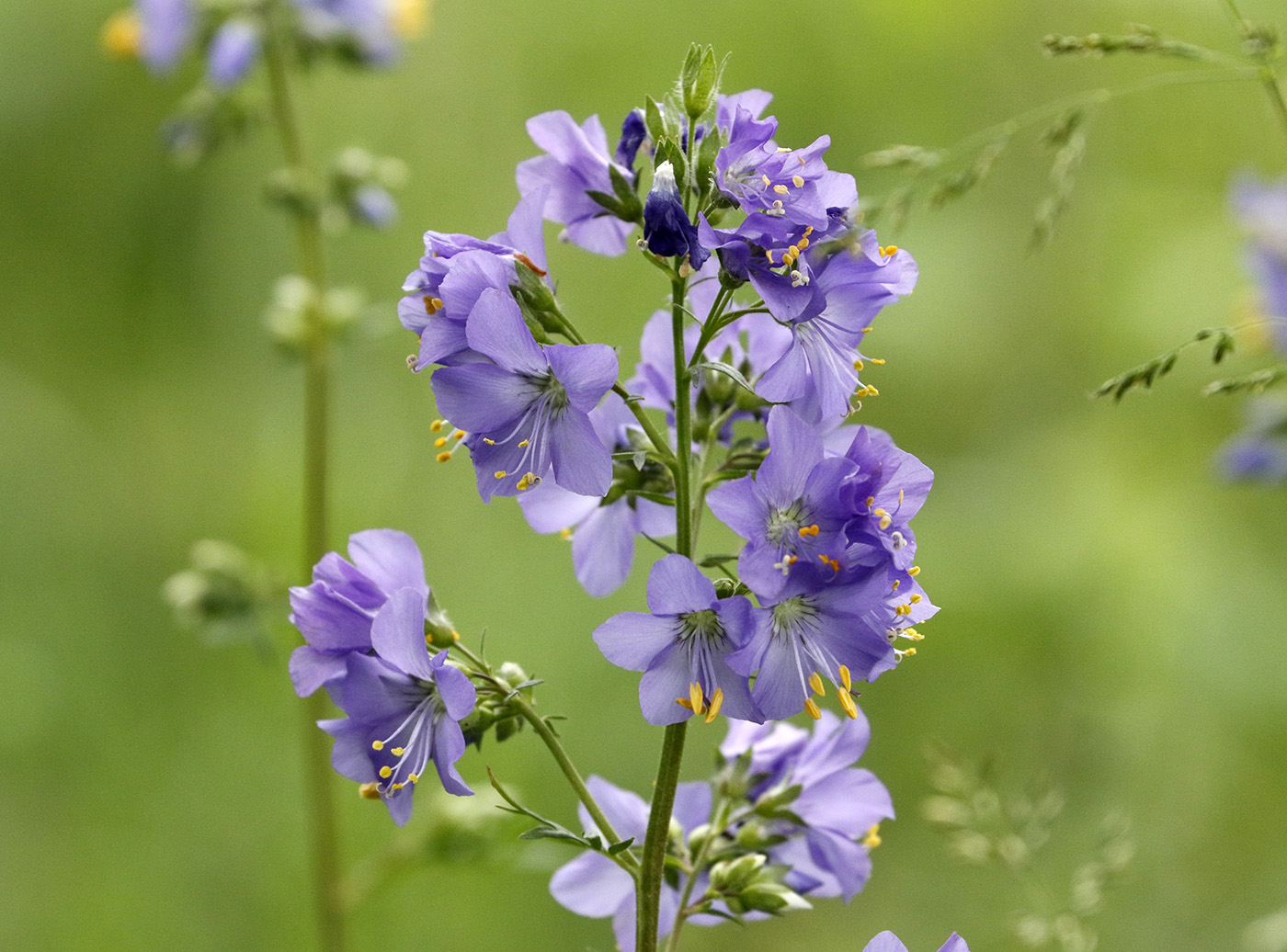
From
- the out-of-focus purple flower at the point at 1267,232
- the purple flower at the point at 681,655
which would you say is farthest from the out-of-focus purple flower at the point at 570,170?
the out-of-focus purple flower at the point at 1267,232

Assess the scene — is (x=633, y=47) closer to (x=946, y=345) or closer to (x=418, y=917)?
(x=946, y=345)

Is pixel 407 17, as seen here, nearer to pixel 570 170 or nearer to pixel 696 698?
pixel 570 170

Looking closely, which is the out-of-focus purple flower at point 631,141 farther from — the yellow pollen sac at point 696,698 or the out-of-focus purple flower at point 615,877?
the out-of-focus purple flower at point 615,877

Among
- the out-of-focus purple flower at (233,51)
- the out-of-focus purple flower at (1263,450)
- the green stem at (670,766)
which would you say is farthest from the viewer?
the out-of-focus purple flower at (233,51)

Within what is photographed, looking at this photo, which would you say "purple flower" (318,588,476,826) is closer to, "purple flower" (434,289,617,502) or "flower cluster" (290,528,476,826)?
"flower cluster" (290,528,476,826)

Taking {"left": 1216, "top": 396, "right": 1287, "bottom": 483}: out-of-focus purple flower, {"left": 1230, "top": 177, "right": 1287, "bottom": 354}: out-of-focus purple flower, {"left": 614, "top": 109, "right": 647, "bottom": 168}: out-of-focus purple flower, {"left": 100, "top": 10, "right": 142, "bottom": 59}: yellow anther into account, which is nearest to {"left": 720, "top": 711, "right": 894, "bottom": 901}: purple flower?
{"left": 614, "top": 109, "right": 647, "bottom": 168}: out-of-focus purple flower
